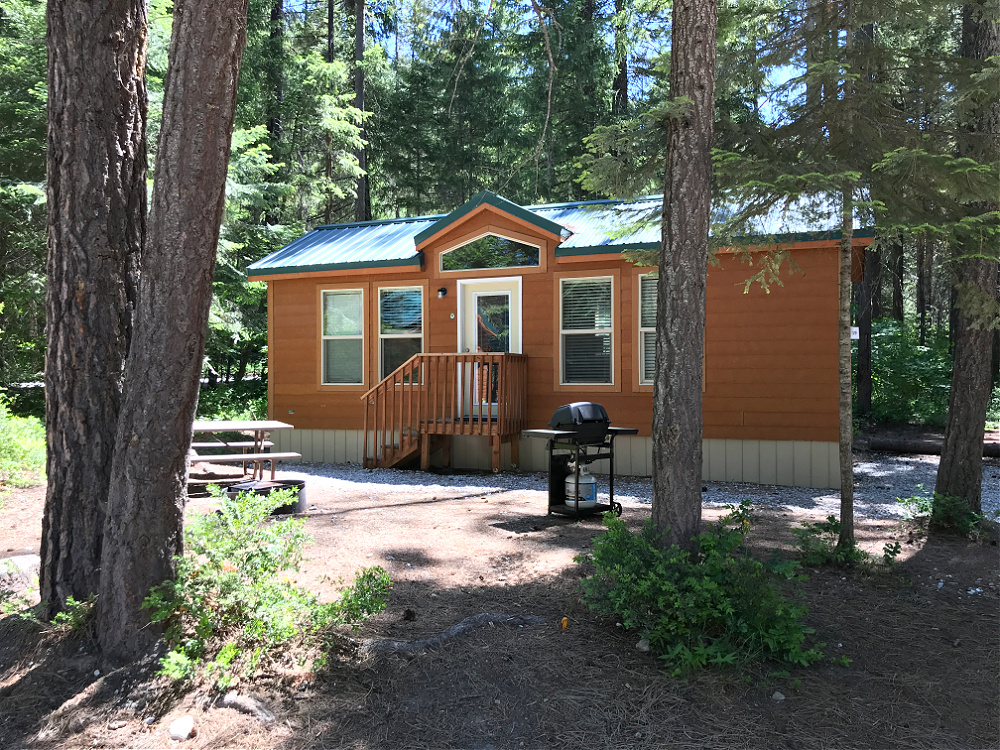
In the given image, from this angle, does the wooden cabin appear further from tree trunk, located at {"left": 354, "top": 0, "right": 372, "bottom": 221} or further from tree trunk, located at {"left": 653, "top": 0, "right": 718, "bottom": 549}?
tree trunk, located at {"left": 354, "top": 0, "right": 372, "bottom": 221}

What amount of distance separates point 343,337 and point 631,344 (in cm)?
439

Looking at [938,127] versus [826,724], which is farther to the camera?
[938,127]

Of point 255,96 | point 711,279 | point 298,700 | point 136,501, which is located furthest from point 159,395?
point 255,96

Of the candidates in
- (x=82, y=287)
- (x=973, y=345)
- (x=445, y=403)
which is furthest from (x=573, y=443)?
(x=82, y=287)

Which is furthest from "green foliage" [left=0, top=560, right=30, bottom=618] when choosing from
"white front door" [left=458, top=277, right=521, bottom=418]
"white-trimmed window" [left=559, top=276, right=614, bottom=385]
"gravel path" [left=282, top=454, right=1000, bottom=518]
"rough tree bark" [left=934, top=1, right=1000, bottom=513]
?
"white-trimmed window" [left=559, top=276, right=614, bottom=385]

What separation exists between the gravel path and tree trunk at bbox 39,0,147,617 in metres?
4.48

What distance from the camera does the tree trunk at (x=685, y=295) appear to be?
154 inches

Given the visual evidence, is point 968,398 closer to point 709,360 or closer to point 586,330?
point 709,360

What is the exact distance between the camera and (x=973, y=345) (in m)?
5.73

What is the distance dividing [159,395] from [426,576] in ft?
6.98

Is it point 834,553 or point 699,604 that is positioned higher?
point 699,604

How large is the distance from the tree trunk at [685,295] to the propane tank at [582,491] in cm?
235

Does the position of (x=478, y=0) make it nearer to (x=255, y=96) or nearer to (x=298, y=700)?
(x=298, y=700)

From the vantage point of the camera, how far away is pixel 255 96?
1778 centimetres
